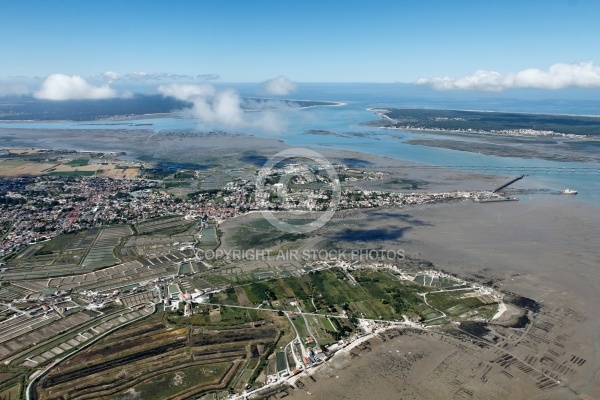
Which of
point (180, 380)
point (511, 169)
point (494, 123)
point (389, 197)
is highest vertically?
point (494, 123)

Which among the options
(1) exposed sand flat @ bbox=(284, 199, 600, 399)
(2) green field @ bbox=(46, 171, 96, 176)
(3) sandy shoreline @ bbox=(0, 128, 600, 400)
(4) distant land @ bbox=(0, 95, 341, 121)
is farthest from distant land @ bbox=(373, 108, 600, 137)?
(2) green field @ bbox=(46, 171, 96, 176)

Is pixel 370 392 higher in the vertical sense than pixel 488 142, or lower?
lower

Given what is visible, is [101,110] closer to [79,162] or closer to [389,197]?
[79,162]

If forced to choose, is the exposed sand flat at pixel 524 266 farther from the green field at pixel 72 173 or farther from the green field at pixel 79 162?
the green field at pixel 79 162

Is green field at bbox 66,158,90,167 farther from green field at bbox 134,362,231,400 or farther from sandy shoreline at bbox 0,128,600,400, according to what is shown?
green field at bbox 134,362,231,400

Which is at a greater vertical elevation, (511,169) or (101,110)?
(101,110)

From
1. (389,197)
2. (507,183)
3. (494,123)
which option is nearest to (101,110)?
(494,123)

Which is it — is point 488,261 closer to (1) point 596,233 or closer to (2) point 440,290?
(2) point 440,290

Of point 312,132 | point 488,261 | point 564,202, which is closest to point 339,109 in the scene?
point 312,132

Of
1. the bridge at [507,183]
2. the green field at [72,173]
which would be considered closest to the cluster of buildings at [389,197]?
the bridge at [507,183]
